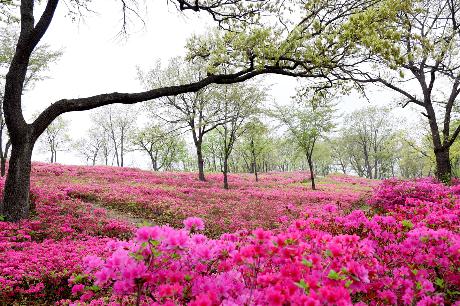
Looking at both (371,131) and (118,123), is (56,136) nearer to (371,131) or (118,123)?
(118,123)

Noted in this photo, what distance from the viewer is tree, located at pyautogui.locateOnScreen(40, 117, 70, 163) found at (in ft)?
230

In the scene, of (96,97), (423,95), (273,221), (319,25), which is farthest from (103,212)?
(423,95)

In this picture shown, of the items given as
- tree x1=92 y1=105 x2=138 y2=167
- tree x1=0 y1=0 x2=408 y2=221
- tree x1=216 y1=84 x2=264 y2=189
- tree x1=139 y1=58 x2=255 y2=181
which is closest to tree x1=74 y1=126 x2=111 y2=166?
tree x1=92 y1=105 x2=138 y2=167

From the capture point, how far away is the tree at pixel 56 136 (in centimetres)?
7024

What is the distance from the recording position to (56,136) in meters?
72.6

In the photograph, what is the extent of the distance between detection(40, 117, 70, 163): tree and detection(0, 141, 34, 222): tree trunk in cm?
6730

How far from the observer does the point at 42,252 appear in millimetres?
7750

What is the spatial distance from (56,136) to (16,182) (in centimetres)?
7176

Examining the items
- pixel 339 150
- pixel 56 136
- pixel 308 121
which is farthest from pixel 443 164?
pixel 56 136

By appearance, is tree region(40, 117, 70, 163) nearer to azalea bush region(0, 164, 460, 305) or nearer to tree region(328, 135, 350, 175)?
tree region(328, 135, 350, 175)

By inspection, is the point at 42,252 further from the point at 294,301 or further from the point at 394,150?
the point at 394,150

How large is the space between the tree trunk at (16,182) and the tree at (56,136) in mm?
67301

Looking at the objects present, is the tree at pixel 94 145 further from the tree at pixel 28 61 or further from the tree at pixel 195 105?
the tree at pixel 28 61

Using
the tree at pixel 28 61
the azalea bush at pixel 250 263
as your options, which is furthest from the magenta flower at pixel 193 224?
the tree at pixel 28 61
